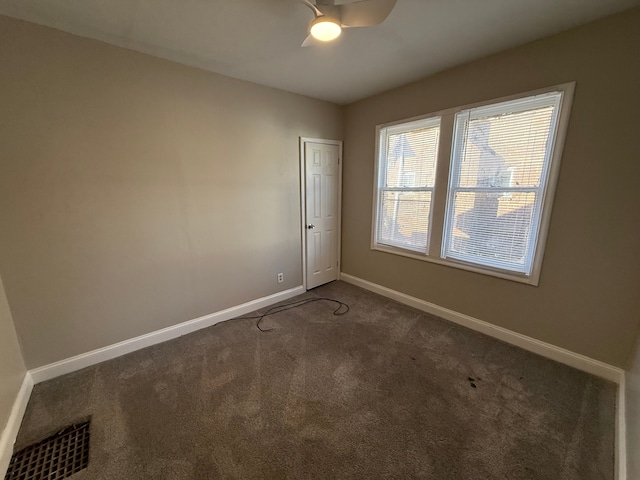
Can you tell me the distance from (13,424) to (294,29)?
3.15 metres

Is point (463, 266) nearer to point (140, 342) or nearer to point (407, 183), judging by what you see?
point (407, 183)

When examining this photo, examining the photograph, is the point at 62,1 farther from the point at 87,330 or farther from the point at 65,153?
the point at 87,330

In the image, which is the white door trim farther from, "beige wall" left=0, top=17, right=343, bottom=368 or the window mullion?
the window mullion

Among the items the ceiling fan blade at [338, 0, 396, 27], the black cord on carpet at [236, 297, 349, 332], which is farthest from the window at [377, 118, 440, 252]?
the ceiling fan blade at [338, 0, 396, 27]

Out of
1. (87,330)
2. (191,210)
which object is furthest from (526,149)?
(87,330)

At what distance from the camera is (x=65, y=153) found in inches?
74.9

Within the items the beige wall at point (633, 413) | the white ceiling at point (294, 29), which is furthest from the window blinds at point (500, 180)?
the beige wall at point (633, 413)

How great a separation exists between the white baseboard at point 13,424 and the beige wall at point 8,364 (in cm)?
4

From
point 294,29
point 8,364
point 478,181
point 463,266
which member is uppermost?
point 294,29

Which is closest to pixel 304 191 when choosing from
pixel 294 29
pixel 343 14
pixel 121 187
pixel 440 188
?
pixel 440 188

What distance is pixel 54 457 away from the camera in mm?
1435

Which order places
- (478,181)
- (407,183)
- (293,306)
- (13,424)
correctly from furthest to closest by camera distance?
(293,306) → (407,183) → (478,181) → (13,424)

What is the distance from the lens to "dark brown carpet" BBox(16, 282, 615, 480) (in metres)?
1.39

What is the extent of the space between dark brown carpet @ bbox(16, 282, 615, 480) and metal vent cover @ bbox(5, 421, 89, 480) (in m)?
0.06
